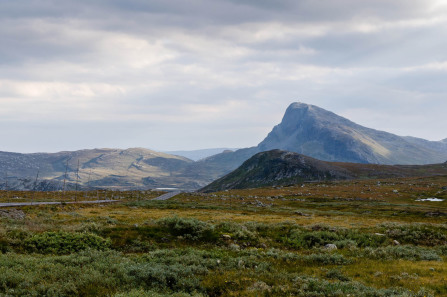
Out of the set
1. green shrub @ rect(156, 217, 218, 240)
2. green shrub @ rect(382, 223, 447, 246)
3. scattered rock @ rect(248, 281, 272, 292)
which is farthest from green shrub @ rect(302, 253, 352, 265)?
green shrub @ rect(382, 223, 447, 246)

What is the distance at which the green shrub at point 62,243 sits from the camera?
22.0 meters

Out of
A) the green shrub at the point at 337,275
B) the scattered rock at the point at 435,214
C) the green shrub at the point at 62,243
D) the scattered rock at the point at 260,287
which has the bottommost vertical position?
the scattered rock at the point at 435,214

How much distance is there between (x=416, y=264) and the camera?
1950 centimetres

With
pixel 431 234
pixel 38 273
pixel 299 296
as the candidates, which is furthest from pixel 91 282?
pixel 431 234

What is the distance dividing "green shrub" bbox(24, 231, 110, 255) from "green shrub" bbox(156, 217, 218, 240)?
25.2ft

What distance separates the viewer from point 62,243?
2300cm

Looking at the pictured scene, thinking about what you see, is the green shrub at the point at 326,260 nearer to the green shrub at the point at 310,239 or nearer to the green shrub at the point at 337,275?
the green shrub at the point at 337,275

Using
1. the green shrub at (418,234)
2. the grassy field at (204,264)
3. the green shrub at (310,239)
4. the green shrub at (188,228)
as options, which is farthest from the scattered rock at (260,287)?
the green shrub at (418,234)

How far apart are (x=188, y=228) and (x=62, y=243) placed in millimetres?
12116

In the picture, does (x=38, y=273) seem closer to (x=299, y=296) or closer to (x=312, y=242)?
(x=299, y=296)

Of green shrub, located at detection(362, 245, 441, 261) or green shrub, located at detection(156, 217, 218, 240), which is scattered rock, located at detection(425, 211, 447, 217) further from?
green shrub, located at detection(156, 217, 218, 240)

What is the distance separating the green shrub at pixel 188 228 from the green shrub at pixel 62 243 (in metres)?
7.68

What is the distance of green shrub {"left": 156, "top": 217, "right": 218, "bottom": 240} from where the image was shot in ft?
94.8

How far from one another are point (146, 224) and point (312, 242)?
60.3ft
